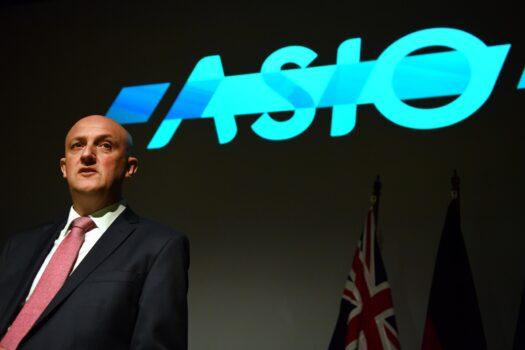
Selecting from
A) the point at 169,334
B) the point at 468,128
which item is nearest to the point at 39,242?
the point at 169,334

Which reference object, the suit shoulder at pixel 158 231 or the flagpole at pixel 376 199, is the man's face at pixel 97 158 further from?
the flagpole at pixel 376 199

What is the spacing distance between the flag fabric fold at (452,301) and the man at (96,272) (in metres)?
1.54

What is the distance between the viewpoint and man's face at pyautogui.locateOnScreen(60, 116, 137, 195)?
212cm

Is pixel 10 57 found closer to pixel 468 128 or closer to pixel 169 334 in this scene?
pixel 468 128

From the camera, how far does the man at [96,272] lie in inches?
71.7

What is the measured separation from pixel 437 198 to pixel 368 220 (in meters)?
0.40

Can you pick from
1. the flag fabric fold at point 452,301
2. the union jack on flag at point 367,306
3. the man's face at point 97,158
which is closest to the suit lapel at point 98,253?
the man's face at point 97,158

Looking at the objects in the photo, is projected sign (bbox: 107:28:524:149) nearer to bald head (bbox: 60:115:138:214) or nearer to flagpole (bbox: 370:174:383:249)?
flagpole (bbox: 370:174:383:249)

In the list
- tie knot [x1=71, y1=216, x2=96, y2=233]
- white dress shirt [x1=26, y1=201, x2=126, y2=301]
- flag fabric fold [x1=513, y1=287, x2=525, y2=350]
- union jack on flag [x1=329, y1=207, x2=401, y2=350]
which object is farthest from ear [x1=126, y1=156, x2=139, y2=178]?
flag fabric fold [x1=513, y1=287, x2=525, y2=350]

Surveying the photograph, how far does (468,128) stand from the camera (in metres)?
3.49

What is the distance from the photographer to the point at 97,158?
216cm

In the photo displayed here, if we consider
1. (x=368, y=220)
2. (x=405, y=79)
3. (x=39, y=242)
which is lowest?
(x=39, y=242)

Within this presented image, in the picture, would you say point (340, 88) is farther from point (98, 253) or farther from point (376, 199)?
point (98, 253)

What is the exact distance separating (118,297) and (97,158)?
1.62 feet
